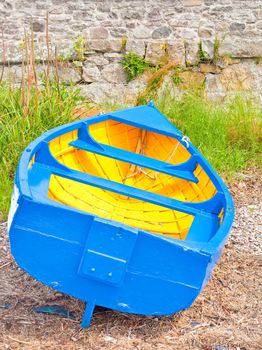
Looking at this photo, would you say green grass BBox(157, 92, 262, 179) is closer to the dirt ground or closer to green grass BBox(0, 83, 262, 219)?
green grass BBox(0, 83, 262, 219)

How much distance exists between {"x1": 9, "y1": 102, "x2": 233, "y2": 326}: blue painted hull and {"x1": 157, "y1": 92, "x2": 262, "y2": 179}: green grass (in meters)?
3.11

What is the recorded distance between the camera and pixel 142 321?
4.11m

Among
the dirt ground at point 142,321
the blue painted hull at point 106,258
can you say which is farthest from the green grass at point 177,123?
the blue painted hull at point 106,258

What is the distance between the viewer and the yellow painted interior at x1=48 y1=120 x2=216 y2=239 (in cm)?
468

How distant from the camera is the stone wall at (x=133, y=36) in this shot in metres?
8.89

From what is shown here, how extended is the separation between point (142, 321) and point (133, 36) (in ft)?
18.2

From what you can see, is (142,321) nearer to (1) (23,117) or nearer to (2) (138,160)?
(2) (138,160)

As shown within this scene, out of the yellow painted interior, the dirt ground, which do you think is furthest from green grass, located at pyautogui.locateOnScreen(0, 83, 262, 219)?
the dirt ground

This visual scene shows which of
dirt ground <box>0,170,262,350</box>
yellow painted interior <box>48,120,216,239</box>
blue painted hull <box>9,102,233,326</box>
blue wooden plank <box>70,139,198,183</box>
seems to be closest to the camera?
blue painted hull <box>9,102,233,326</box>

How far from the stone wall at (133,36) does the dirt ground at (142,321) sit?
14.8 feet

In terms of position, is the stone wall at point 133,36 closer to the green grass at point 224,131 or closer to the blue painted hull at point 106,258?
the green grass at point 224,131

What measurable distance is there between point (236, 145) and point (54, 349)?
3.95 m

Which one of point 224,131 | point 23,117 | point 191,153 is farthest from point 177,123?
point 191,153

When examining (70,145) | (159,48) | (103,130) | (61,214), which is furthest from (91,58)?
(61,214)
